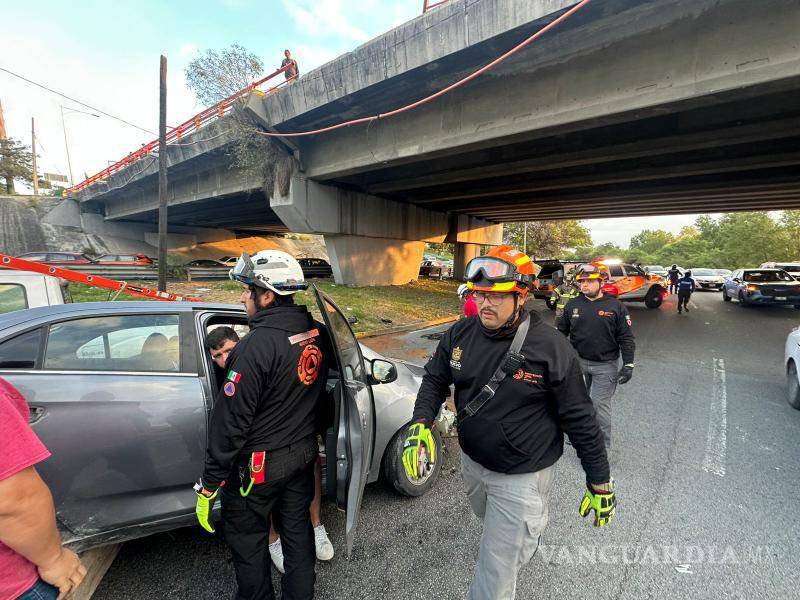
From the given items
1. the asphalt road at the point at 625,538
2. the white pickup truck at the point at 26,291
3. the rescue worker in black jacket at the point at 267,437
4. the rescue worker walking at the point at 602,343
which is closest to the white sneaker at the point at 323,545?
the asphalt road at the point at 625,538

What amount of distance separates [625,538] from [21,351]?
376 centimetres

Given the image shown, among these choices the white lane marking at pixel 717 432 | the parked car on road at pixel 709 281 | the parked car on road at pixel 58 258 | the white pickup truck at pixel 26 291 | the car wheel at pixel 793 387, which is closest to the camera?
the white lane marking at pixel 717 432

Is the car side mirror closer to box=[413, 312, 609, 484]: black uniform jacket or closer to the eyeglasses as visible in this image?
box=[413, 312, 609, 484]: black uniform jacket

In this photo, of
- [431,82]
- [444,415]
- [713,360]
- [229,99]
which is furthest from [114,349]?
[229,99]

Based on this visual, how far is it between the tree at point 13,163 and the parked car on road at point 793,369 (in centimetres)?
5408

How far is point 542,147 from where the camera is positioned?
9.13 m

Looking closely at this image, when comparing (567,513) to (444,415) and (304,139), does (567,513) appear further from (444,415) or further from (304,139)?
(304,139)

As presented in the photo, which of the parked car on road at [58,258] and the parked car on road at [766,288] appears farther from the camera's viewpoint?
the parked car on road at [58,258]

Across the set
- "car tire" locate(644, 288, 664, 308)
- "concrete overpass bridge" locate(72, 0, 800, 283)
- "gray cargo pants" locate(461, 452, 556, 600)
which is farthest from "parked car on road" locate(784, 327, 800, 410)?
"car tire" locate(644, 288, 664, 308)

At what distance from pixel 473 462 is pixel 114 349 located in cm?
219

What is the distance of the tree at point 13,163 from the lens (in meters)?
34.5

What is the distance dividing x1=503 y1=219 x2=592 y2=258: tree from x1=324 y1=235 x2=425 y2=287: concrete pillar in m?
23.8

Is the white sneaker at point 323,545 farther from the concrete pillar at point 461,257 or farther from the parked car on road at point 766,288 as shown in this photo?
the concrete pillar at point 461,257

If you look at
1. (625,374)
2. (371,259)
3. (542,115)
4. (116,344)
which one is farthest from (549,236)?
(116,344)
